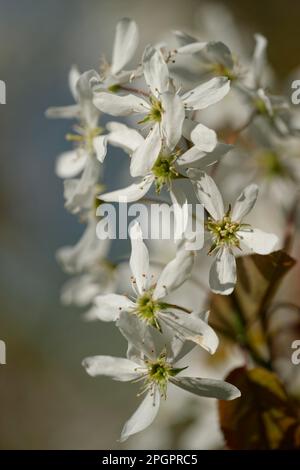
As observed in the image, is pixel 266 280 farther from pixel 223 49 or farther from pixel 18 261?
pixel 18 261

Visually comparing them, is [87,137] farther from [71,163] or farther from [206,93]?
[206,93]

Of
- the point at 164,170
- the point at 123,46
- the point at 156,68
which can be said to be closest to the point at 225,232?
the point at 164,170

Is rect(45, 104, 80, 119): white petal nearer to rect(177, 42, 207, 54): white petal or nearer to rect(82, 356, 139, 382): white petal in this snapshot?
rect(177, 42, 207, 54): white petal

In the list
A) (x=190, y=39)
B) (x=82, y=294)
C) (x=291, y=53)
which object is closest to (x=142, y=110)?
(x=190, y=39)

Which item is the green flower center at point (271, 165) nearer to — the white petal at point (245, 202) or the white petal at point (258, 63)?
the white petal at point (258, 63)

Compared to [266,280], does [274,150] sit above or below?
above

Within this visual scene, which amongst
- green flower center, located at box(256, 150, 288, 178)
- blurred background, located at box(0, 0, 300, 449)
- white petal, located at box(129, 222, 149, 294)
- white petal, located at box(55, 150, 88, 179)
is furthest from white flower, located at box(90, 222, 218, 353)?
blurred background, located at box(0, 0, 300, 449)
